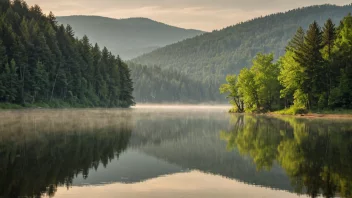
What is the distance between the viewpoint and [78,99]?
120875mm

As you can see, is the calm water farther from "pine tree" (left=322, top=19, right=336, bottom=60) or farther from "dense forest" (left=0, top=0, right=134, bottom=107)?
"dense forest" (left=0, top=0, right=134, bottom=107)

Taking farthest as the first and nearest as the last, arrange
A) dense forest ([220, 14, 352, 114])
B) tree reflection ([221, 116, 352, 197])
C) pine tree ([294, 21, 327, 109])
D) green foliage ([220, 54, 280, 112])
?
green foliage ([220, 54, 280, 112]), pine tree ([294, 21, 327, 109]), dense forest ([220, 14, 352, 114]), tree reflection ([221, 116, 352, 197])

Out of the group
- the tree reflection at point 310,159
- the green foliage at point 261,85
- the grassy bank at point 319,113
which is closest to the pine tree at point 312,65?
the grassy bank at point 319,113

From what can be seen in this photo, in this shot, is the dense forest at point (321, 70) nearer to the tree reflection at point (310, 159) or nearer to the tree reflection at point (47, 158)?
the tree reflection at point (310, 159)

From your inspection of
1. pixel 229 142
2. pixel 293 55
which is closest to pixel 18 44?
pixel 293 55

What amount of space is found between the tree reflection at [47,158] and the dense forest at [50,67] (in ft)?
192

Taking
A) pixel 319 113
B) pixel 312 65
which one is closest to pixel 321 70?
pixel 312 65

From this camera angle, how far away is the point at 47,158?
2244 cm

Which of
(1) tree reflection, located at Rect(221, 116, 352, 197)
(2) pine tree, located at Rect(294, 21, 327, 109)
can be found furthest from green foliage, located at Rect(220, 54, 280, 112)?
(1) tree reflection, located at Rect(221, 116, 352, 197)

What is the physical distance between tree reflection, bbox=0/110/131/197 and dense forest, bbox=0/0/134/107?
192ft

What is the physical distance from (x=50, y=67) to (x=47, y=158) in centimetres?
9462

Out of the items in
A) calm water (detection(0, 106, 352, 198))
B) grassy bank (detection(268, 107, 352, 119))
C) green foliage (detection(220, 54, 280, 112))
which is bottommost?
calm water (detection(0, 106, 352, 198))

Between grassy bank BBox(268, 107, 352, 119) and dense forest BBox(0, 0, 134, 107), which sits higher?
dense forest BBox(0, 0, 134, 107)

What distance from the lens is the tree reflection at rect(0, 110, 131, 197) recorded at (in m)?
16.1
